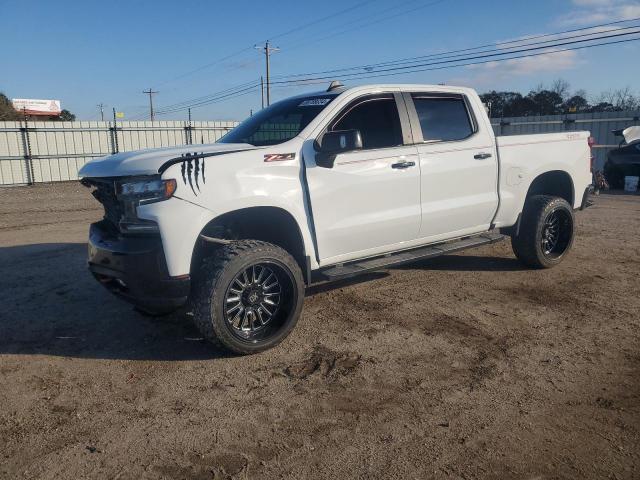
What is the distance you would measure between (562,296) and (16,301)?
18.7 feet

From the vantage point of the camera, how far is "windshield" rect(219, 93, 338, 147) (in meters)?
4.73

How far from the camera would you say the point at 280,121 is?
508 centimetres

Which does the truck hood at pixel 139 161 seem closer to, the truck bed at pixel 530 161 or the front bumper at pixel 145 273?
the front bumper at pixel 145 273

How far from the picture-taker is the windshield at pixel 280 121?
4734mm

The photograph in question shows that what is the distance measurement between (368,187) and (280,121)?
3.57 ft

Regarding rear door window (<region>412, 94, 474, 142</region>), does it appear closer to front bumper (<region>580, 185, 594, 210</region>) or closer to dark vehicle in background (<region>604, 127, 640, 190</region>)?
front bumper (<region>580, 185, 594, 210</region>)

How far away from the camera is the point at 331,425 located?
3.19 meters

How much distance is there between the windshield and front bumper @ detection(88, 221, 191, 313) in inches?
58.0

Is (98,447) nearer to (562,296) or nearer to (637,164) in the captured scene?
(562,296)

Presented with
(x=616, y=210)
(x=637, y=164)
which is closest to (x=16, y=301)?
(x=616, y=210)

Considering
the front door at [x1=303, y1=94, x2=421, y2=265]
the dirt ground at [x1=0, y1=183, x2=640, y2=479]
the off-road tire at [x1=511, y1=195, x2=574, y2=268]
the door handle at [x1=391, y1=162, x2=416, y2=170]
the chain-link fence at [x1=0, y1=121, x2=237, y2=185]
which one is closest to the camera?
the dirt ground at [x1=0, y1=183, x2=640, y2=479]

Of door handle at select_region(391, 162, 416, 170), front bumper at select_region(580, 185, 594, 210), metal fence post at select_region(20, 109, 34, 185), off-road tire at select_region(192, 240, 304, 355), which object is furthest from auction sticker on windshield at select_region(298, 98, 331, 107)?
metal fence post at select_region(20, 109, 34, 185)

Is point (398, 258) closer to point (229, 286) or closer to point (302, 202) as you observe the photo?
point (302, 202)

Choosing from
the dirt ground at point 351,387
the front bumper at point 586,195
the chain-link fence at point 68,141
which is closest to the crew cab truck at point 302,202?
the dirt ground at point 351,387
